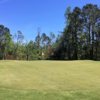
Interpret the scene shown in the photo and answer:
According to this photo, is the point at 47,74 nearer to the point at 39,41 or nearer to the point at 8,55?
the point at 8,55

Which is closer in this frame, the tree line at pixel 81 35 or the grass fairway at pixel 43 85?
the grass fairway at pixel 43 85

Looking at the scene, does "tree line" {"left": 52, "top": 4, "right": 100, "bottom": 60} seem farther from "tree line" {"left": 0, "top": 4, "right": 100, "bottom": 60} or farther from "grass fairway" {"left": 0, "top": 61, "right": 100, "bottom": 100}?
"grass fairway" {"left": 0, "top": 61, "right": 100, "bottom": 100}

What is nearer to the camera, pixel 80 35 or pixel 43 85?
pixel 43 85

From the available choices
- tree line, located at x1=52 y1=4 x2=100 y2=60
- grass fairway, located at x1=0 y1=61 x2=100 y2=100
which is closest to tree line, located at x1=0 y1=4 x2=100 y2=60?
tree line, located at x1=52 y1=4 x2=100 y2=60

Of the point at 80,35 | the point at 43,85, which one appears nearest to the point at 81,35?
the point at 80,35

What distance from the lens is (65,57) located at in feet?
190

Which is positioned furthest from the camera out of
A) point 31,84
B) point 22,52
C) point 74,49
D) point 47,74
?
point 22,52

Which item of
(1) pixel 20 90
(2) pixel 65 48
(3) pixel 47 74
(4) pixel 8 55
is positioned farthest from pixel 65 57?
(1) pixel 20 90

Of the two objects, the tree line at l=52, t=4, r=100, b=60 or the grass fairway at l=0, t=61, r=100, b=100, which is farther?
the tree line at l=52, t=4, r=100, b=60

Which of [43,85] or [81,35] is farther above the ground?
[81,35]

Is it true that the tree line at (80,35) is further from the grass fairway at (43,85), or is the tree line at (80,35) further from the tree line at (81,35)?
the grass fairway at (43,85)

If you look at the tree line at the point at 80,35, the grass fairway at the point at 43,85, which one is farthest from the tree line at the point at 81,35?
the grass fairway at the point at 43,85

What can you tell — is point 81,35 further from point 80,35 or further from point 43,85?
point 43,85

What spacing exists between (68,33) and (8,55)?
2319 cm
